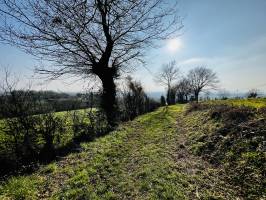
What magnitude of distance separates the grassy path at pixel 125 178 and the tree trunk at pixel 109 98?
7730 mm

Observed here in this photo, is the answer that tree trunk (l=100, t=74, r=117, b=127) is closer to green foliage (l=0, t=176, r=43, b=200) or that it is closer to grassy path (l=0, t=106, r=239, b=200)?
grassy path (l=0, t=106, r=239, b=200)

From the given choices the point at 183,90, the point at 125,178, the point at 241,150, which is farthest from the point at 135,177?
the point at 183,90

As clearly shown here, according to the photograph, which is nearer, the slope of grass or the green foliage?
the green foliage

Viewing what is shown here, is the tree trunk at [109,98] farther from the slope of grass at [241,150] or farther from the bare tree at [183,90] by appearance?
the bare tree at [183,90]

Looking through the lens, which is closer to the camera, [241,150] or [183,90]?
[241,150]

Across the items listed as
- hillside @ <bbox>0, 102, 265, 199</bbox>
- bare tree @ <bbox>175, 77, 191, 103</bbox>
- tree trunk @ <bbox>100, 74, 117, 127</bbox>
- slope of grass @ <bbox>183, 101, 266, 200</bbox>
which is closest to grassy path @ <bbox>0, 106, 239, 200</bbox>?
hillside @ <bbox>0, 102, 265, 199</bbox>

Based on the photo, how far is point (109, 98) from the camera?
1877 cm

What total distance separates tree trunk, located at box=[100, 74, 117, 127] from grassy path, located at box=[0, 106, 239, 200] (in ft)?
25.4

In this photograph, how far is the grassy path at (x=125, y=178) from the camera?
593 cm

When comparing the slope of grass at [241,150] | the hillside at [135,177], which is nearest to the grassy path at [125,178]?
the hillside at [135,177]

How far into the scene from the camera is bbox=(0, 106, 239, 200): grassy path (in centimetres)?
593

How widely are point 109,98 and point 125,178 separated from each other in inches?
477

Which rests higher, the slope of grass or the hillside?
the slope of grass

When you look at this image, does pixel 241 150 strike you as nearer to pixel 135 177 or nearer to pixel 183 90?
pixel 135 177
